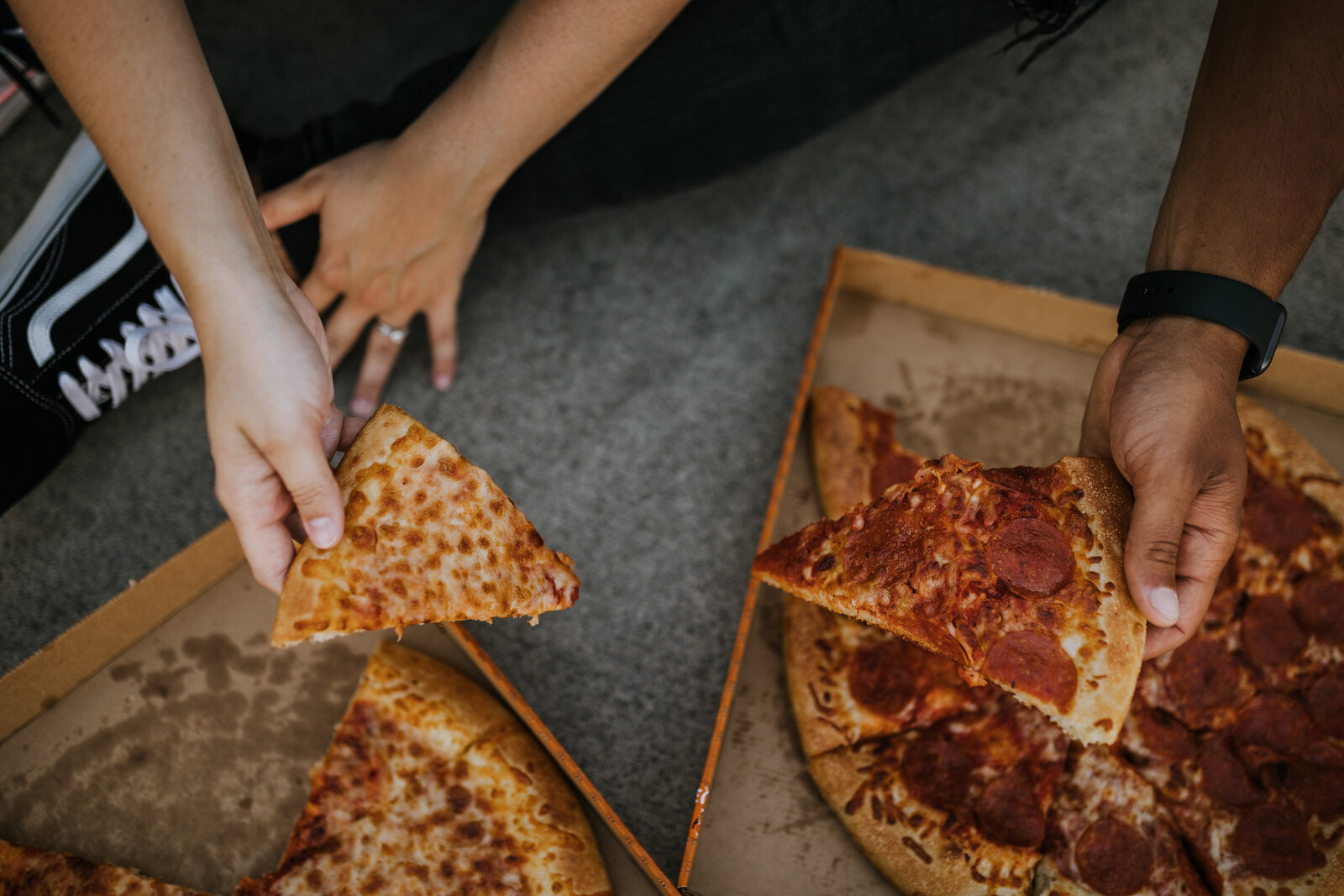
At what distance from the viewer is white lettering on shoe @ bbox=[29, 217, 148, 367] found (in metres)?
1.66

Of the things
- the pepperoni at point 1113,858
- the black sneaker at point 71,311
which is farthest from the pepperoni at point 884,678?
the black sneaker at point 71,311

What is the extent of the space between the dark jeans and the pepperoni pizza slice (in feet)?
4.99

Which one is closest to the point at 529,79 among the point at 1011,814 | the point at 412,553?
the point at 412,553

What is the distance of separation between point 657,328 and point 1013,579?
1279 millimetres

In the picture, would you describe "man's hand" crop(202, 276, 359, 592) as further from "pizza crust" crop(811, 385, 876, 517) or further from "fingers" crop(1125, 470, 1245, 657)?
"fingers" crop(1125, 470, 1245, 657)

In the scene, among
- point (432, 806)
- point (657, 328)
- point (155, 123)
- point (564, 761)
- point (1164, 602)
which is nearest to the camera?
point (155, 123)

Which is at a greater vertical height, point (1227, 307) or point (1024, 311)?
point (1227, 307)

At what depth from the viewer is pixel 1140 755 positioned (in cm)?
166

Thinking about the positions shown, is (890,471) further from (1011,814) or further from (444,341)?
(444,341)

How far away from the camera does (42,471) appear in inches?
71.9

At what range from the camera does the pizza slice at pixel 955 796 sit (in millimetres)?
1561

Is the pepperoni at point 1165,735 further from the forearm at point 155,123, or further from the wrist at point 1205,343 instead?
the forearm at point 155,123

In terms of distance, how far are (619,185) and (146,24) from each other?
1.05 m

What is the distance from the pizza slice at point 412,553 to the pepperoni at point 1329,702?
1.48 m
